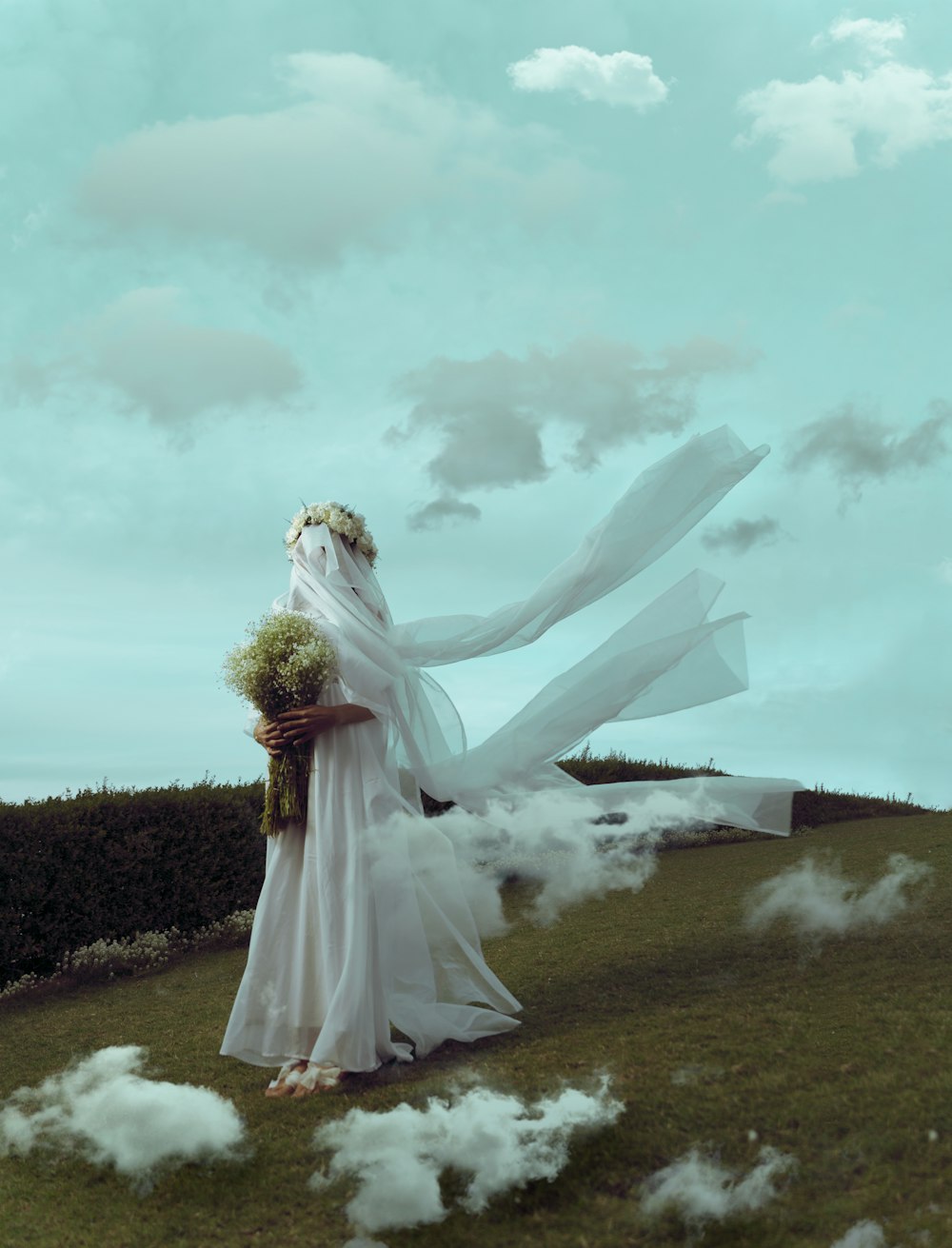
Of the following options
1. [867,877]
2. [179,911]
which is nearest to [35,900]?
[179,911]

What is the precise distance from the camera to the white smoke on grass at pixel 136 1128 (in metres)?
4.95

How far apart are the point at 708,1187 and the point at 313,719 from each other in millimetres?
2996

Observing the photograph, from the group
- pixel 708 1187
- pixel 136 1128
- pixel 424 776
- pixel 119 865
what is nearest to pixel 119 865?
pixel 119 865

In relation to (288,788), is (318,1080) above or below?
below

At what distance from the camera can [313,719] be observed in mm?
5887

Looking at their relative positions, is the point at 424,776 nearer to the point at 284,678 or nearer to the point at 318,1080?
the point at 284,678

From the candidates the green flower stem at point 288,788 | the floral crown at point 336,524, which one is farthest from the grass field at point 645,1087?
the floral crown at point 336,524

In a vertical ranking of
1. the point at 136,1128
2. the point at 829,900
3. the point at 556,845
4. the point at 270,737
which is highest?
the point at 270,737

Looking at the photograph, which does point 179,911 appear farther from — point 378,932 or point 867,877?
point 867,877

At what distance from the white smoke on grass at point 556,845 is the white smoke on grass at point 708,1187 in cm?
239

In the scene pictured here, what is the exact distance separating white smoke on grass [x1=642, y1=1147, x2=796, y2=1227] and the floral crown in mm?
3635

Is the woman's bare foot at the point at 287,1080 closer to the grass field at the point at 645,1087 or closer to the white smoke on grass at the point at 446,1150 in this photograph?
the grass field at the point at 645,1087

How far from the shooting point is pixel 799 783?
6660 mm

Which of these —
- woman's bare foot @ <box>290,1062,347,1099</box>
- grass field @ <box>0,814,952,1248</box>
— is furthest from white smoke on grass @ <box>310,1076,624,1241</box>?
woman's bare foot @ <box>290,1062,347,1099</box>
